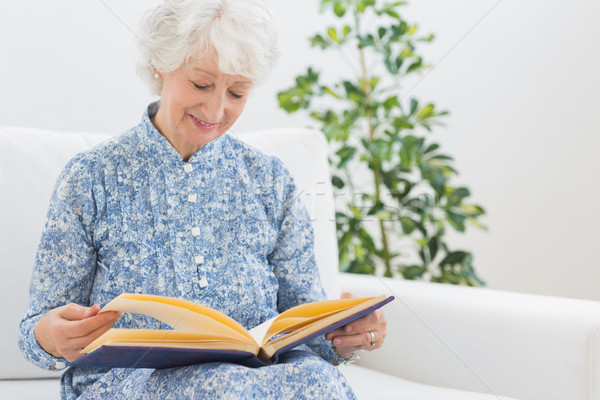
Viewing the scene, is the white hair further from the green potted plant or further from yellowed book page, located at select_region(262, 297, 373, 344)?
the green potted plant

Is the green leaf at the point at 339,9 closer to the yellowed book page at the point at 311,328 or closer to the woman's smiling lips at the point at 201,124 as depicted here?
the woman's smiling lips at the point at 201,124

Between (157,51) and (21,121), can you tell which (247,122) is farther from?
(157,51)

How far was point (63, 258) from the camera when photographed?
1.03 meters

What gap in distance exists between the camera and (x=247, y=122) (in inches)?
91.9

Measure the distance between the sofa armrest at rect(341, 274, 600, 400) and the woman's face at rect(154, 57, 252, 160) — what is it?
62 cm

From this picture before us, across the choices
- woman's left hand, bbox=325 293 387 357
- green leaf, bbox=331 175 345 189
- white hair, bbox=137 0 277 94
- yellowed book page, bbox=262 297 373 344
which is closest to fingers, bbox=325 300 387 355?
woman's left hand, bbox=325 293 387 357

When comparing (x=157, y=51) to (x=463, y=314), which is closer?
(x=157, y=51)

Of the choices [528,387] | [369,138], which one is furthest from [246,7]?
[369,138]

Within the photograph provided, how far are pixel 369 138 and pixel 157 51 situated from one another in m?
1.25

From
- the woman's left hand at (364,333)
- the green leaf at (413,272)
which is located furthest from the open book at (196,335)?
the green leaf at (413,272)

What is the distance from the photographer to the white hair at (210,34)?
1.07 meters

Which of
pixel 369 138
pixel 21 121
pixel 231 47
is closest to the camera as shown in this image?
pixel 231 47

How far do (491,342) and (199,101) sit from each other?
77 cm

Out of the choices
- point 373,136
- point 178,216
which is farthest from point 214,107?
point 373,136
